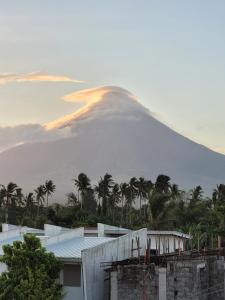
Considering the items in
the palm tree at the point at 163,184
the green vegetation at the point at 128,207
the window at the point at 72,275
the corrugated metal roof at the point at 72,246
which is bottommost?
the window at the point at 72,275

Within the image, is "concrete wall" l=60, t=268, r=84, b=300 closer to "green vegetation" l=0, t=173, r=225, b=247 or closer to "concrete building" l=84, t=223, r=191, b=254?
"concrete building" l=84, t=223, r=191, b=254

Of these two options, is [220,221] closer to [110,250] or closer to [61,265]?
[110,250]

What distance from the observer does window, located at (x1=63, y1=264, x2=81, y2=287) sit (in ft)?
88.5

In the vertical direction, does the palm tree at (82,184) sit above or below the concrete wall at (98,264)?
above

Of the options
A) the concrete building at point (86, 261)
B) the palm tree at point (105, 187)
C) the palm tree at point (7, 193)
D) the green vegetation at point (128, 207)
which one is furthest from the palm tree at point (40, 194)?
the concrete building at point (86, 261)

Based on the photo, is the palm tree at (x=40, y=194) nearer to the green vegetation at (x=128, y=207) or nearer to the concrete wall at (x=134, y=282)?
the green vegetation at (x=128, y=207)

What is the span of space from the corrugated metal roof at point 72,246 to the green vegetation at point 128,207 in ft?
52.5

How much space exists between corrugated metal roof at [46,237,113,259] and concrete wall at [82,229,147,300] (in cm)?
61

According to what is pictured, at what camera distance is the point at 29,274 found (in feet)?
79.5

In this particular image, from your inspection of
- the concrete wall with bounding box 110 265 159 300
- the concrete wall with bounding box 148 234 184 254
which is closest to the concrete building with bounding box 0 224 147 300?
the concrete wall with bounding box 110 265 159 300

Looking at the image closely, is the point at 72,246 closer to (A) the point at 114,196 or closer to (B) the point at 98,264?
(B) the point at 98,264

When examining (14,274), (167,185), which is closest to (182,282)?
(14,274)

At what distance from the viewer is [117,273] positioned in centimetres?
2639

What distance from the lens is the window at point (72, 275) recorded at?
88.5 ft
